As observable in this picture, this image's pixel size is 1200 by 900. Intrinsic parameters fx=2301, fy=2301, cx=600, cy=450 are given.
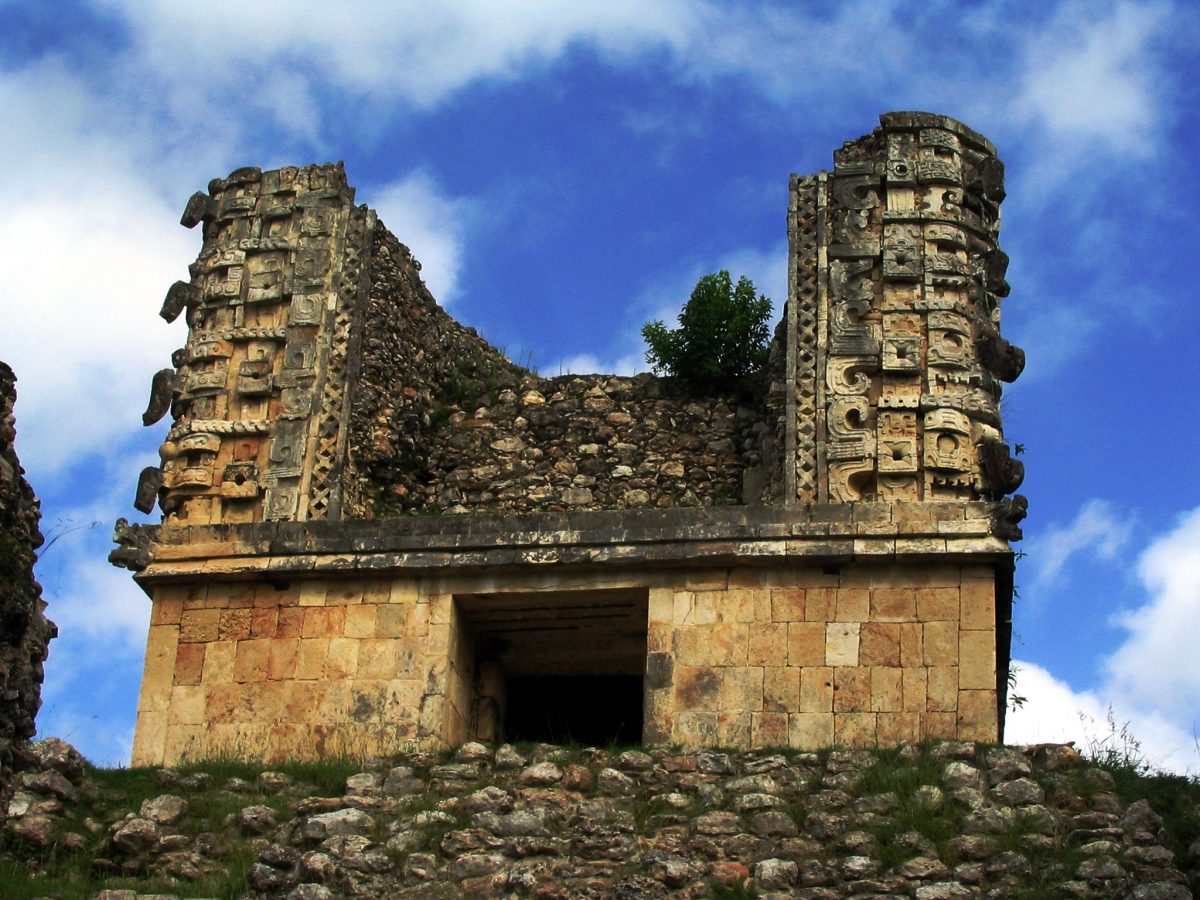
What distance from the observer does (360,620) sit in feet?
54.5

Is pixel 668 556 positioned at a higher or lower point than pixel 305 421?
lower

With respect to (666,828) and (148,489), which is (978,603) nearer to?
(666,828)

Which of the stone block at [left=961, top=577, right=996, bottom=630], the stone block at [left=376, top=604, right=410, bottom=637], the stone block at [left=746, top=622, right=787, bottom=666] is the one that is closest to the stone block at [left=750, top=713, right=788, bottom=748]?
the stone block at [left=746, top=622, right=787, bottom=666]

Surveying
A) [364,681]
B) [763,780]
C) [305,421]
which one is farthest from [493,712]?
[763,780]

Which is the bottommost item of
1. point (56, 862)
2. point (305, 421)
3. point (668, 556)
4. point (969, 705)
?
point (56, 862)

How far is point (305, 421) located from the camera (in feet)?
58.7

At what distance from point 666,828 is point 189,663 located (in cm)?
468

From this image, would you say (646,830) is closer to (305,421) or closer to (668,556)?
(668,556)

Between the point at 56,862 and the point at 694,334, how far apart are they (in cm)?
741

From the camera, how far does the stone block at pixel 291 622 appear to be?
16688 mm

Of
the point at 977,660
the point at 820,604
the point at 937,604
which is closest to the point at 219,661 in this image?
the point at 820,604

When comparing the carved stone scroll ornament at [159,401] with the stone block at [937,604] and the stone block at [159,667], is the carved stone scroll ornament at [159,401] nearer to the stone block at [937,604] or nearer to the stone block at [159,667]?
the stone block at [159,667]

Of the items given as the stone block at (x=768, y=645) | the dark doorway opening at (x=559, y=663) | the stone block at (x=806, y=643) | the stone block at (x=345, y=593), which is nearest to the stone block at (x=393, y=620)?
the stone block at (x=345, y=593)

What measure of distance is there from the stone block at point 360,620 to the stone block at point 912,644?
3.77 meters
